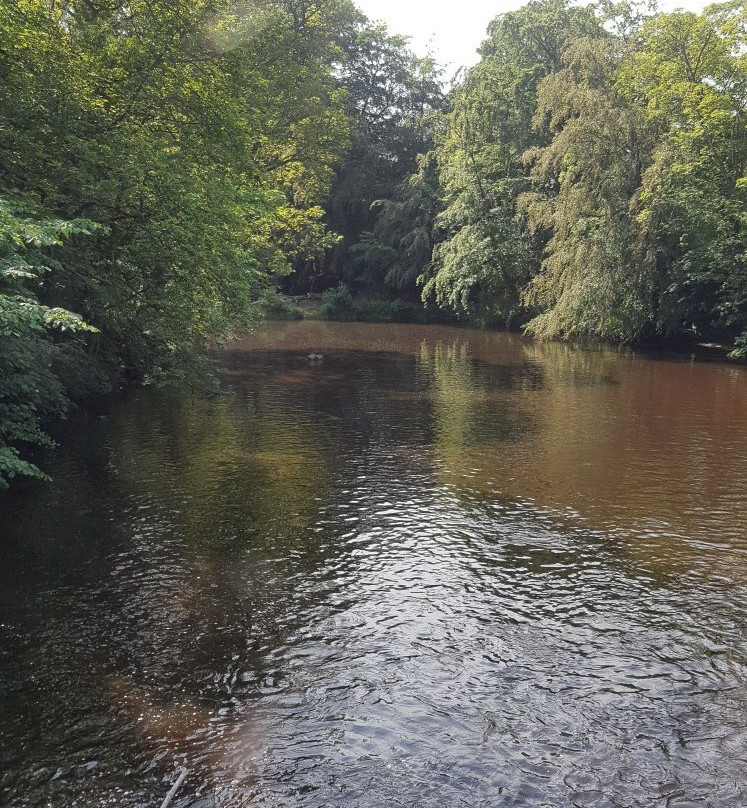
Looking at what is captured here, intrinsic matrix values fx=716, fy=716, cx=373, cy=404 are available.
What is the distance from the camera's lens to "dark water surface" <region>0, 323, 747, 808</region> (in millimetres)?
6414

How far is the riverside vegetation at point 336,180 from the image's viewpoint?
1408 cm

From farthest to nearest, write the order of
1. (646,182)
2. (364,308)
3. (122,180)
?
(364,308)
(646,182)
(122,180)

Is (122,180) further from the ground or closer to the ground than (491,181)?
closer to the ground

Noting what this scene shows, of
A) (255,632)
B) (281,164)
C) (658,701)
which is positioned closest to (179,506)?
(255,632)

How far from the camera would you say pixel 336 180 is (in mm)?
58344

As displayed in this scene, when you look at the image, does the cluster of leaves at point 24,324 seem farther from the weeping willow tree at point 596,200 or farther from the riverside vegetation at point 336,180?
the weeping willow tree at point 596,200

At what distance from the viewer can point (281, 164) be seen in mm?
34062

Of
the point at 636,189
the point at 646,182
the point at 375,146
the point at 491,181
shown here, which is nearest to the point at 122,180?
the point at 646,182

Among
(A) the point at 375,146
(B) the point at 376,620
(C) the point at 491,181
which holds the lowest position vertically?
(B) the point at 376,620

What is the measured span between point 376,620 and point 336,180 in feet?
176

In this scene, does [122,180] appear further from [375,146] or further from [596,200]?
[375,146]

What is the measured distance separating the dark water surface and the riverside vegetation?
220 cm

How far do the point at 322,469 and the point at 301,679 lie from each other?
7988 millimetres

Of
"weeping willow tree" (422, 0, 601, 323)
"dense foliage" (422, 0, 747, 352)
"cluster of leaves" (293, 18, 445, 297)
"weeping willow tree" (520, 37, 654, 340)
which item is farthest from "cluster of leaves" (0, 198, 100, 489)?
"cluster of leaves" (293, 18, 445, 297)
